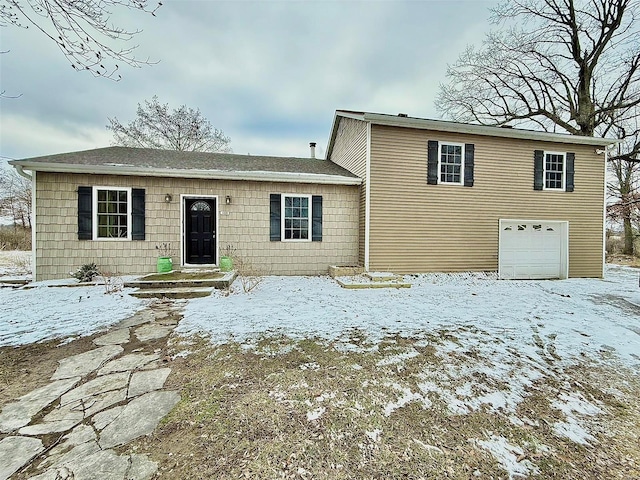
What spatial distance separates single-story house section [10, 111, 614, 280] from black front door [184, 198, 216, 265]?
0.03 meters

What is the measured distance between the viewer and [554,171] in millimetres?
9273

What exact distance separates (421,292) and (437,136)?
4.77 m

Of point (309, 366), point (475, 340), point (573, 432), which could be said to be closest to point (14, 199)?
point (309, 366)

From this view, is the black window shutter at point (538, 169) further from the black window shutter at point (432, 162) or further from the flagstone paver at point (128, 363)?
the flagstone paver at point (128, 363)

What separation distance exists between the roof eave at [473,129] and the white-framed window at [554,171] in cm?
48

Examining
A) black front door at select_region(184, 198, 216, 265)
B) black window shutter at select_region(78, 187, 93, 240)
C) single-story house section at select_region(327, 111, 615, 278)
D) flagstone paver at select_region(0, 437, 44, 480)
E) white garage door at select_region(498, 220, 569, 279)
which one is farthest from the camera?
white garage door at select_region(498, 220, 569, 279)

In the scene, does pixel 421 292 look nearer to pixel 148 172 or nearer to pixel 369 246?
pixel 369 246

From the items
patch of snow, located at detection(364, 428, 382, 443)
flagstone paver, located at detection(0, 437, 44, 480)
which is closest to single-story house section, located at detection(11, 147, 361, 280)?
flagstone paver, located at detection(0, 437, 44, 480)

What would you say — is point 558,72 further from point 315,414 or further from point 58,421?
point 58,421

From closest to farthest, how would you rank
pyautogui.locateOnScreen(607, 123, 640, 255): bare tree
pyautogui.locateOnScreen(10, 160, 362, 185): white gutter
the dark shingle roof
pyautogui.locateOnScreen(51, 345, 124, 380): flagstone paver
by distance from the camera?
pyautogui.locateOnScreen(51, 345, 124, 380): flagstone paver
pyautogui.locateOnScreen(10, 160, 362, 185): white gutter
the dark shingle roof
pyautogui.locateOnScreen(607, 123, 640, 255): bare tree

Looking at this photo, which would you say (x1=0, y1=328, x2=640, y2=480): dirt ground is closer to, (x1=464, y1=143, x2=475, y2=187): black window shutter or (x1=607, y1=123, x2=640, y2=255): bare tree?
(x1=464, y1=143, x2=475, y2=187): black window shutter

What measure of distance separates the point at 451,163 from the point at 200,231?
295 inches

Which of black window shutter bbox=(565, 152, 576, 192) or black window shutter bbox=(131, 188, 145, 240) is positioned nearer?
black window shutter bbox=(131, 188, 145, 240)

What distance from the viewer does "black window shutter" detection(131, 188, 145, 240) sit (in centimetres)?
751
